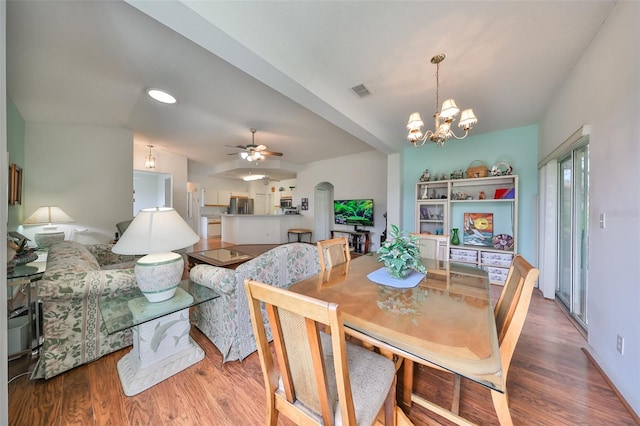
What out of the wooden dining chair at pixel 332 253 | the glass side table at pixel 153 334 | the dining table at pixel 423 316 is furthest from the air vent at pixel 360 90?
the glass side table at pixel 153 334

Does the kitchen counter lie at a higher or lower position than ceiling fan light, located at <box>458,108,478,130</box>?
lower

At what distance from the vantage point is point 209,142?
5.01 metres

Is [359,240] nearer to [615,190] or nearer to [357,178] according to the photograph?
[357,178]

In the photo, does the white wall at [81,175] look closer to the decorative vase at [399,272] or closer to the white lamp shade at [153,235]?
the white lamp shade at [153,235]

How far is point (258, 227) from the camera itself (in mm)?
7066

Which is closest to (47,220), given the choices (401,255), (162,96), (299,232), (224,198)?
(162,96)

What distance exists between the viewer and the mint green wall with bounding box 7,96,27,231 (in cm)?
283

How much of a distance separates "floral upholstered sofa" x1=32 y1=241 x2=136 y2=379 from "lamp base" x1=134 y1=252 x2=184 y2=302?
1.04 ft

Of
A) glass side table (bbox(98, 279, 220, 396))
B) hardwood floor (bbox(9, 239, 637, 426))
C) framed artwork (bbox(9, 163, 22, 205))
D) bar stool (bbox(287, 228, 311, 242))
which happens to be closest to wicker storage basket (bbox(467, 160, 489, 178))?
hardwood floor (bbox(9, 239, 637, 426))

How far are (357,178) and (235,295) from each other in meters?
5.21

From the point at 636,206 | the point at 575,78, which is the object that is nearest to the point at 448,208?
the point at 575,78

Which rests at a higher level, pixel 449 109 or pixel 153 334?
pixel 449 109

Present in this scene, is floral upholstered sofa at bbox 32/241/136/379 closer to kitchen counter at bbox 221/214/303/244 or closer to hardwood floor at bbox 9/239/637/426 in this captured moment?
hardwood floor at bbox 9/239/637/426

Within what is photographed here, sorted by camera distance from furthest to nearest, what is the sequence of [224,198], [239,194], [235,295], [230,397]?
[239,194] → [224,198] → [235,295] → [230,397]
